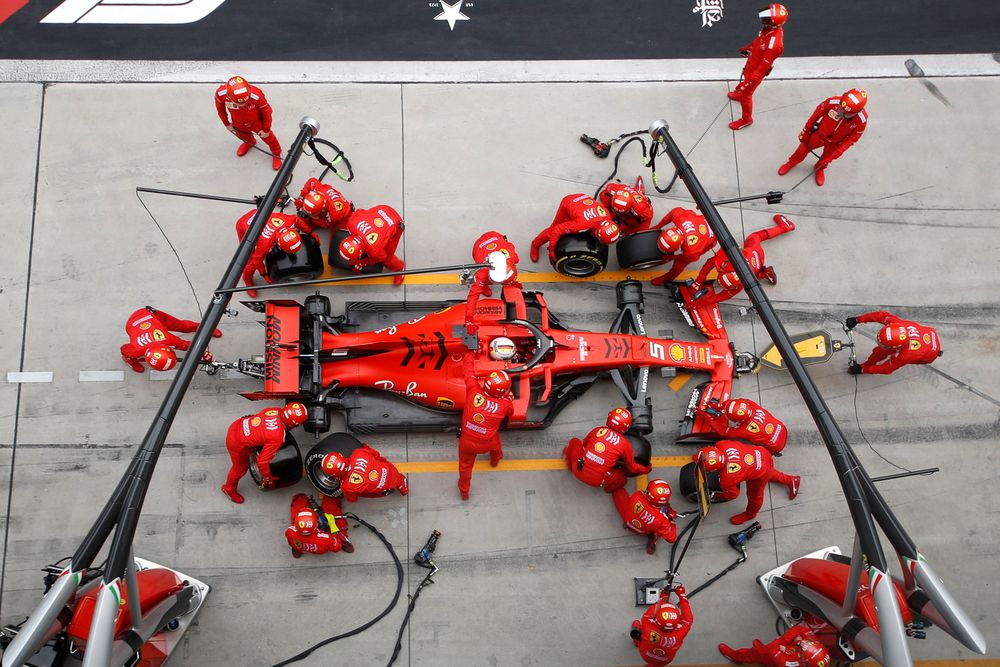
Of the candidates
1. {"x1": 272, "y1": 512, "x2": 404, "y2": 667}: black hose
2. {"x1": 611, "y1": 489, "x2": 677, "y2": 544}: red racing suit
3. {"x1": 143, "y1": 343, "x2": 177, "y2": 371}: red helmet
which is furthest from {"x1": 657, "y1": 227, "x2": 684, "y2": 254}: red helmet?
{"x1": 143, "y1": 343, "x2": 177, "y2": 371}: red helmet

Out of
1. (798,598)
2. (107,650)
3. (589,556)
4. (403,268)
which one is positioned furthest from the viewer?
(403,268)

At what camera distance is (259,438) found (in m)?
7.85

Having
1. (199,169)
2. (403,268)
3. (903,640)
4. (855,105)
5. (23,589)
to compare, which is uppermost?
(855,105)

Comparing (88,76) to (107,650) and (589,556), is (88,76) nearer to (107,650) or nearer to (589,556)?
(107,650)

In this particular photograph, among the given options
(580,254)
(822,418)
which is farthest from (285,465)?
(822,418)

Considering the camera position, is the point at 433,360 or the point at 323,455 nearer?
the point at 323,455

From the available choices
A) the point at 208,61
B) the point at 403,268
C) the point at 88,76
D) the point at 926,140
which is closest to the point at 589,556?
the point at 403,268

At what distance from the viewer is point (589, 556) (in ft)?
28.7

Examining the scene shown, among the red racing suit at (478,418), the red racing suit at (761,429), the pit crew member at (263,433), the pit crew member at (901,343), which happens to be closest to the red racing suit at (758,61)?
the pit crew member at (901,343)

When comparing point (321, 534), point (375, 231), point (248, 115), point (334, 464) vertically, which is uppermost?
point (248, 115)

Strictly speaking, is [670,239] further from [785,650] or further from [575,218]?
[785,650]

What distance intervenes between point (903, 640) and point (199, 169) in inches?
370

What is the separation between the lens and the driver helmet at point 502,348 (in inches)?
315

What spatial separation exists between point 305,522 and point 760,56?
309 inches
